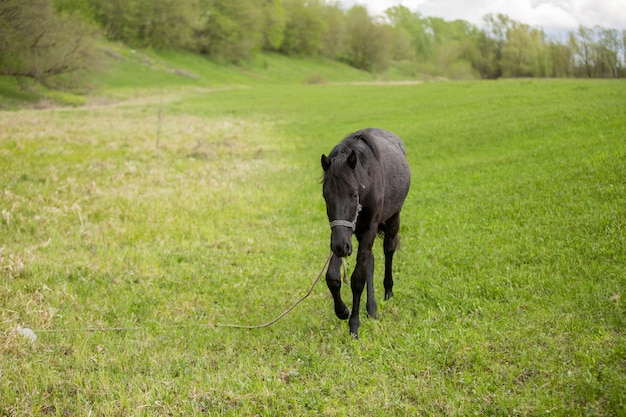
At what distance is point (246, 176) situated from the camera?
54.6 feet

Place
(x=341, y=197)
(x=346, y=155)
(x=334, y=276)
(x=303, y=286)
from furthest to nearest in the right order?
(x=303, y=286) < (x=334, y=276) < (x=346, y=155) < (x=341, y=197)

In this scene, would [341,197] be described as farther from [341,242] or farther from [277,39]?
[277,39]

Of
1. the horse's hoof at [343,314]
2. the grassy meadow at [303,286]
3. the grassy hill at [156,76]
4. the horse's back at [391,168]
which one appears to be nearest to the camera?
the grassy meadow at [303,286]

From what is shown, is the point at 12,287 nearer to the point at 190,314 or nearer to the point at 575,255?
the point at 190,314

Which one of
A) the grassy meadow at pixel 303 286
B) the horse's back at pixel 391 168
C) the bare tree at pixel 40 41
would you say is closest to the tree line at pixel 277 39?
the bare tree at pixel 40 41

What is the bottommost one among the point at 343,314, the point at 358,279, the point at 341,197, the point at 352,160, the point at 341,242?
the point at 343,314

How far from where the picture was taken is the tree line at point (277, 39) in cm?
2406

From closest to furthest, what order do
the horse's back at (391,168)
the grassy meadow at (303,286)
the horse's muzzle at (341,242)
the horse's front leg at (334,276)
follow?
the grassy meadow at (303,286)
the horse's muzzle at (341,242)
the horse's front leg at (334,276)
the horse's back at (391,168)

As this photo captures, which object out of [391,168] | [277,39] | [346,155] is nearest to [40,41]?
[391,168]

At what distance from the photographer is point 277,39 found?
108 meters

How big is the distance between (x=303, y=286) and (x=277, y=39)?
108948 mm

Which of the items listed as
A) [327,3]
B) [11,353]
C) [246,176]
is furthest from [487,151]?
[327,3]

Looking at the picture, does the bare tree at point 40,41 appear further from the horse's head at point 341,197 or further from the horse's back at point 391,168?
the horse's head at point 341,197

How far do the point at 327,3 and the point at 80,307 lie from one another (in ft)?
444
